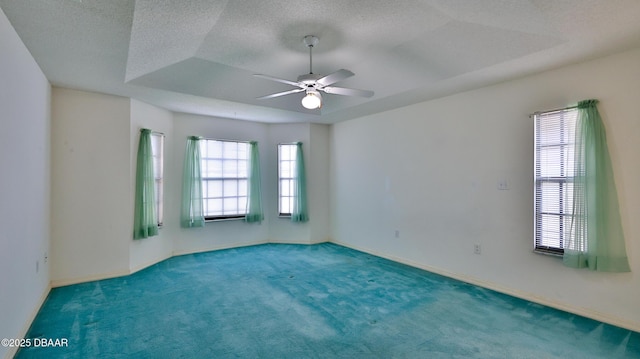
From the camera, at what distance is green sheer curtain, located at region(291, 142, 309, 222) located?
615cm

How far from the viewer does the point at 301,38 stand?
2.93 m

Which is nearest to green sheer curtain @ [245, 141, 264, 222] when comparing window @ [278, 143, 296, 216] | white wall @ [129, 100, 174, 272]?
window @ [278, 143, 296, 216]

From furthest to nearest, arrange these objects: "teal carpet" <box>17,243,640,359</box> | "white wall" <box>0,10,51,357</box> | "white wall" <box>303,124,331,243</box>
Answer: "white wall" <box>303,124,331,243</box> → "teal carpet" <box>17,243,640,359</box> → "white wall" <box>0,10,51,357</box>

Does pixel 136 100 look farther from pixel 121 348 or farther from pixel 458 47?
pixel 458 47

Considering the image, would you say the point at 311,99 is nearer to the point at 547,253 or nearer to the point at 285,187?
the point at 547,253

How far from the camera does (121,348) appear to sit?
247cm

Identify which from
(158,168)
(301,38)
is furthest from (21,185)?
(301,38)

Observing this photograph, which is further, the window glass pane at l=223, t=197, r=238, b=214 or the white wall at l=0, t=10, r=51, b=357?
the window glass pane at l=223, t=197, r=238, b=214

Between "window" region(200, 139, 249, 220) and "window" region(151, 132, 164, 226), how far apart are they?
74 cm

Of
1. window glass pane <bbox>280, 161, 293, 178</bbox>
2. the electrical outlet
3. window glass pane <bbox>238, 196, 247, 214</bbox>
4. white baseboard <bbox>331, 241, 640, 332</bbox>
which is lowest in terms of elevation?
white baseboard <bbox>331, 241, 640, 332</bbox>

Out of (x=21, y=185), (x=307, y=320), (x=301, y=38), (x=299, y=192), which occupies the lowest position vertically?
(x=307, y=320)

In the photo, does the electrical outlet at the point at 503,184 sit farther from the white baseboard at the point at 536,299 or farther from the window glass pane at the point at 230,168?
the window glass pane at the point at 230,168

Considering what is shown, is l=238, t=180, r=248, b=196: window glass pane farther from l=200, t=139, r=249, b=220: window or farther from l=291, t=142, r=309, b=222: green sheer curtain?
l=291, t=142, r=309, b=222: green sheer curtain

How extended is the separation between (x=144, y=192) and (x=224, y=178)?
1609 mm
